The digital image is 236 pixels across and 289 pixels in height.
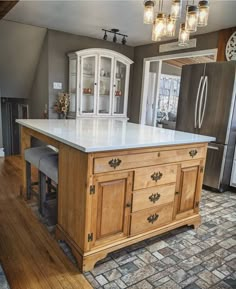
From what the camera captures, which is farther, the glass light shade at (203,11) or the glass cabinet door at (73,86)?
the glass cabinet door at (73,86)

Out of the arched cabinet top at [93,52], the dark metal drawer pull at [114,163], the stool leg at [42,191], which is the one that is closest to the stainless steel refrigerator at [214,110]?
the arched cabinet top at [93,52]

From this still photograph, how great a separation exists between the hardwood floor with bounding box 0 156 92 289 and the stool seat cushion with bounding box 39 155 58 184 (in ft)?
1.70

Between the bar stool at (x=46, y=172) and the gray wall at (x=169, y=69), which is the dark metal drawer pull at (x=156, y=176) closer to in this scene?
the bar stool at (x=46, y=172)

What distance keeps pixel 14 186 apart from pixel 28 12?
235 centimetres

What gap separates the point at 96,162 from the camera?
163 cm

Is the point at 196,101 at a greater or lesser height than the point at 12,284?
greater

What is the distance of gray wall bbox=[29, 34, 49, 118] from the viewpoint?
432cm

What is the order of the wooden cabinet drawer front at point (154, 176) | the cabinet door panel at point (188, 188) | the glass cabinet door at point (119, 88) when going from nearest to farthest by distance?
the wooden cabinet drawer front at point (154, 176) < the cabinet door panel at point (188, 188) < the glass cabinet door at point (119, 88)

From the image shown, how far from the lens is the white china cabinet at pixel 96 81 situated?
4.21 meters

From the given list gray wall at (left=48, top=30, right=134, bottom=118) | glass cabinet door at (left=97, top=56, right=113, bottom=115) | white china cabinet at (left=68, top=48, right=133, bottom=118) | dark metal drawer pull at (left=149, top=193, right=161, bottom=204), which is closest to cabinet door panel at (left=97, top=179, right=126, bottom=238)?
dark metal drawer pull at (left=149, top=193, right=161, bottom=204)

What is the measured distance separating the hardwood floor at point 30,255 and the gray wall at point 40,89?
2.36 meters

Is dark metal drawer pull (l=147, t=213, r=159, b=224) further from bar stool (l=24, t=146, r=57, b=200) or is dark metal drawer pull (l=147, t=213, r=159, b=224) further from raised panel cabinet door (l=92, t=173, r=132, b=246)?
bar stool (l=24, t=146, r=57, b=200)

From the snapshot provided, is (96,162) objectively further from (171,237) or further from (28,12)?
(28,12)

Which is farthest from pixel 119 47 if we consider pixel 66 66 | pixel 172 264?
pixel 172 264
